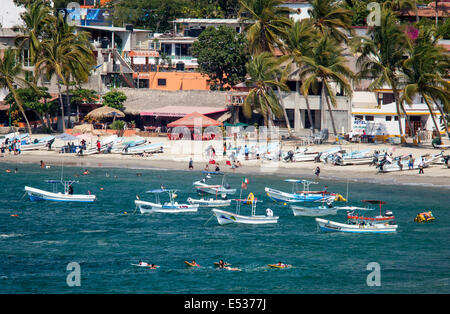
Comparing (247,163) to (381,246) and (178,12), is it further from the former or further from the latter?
(178,12)

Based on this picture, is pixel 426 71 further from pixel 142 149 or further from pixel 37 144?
pixel 37 144

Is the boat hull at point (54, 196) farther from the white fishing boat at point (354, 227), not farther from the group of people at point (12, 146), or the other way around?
the group of people at point (12, 146)

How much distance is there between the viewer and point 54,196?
51.8 meters

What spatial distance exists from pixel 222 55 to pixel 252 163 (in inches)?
876

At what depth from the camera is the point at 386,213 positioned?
1747 inches

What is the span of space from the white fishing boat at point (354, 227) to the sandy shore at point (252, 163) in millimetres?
14413

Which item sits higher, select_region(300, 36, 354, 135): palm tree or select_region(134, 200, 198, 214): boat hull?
select_region(300, 36, 354, 135): palm tree

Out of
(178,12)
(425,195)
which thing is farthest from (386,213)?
(178,12)

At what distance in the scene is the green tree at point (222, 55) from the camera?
8319 centimetres

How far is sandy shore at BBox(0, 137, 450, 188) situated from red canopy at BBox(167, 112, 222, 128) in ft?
6.89

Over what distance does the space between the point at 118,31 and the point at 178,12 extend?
60.1 feet

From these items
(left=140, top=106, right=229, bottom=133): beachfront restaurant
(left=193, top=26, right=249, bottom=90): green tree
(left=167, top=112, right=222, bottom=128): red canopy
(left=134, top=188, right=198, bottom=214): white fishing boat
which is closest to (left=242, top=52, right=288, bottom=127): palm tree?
(left=167, top=112, right=222, bottom=128): red canopy

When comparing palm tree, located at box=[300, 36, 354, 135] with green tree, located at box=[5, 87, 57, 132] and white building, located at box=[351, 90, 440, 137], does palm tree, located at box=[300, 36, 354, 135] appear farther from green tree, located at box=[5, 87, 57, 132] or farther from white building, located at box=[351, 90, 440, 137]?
green tree, located at box=[5, 87, 57, 132]

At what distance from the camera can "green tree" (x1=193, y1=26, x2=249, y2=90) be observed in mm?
83188
